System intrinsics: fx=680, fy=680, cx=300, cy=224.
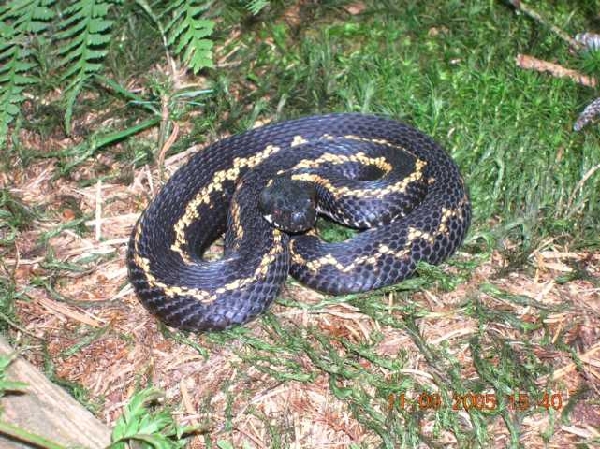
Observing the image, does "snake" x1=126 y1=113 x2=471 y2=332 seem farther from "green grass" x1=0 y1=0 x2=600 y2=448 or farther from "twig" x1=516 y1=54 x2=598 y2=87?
"twig" x1=516 y1=54 x2=598 y2=87

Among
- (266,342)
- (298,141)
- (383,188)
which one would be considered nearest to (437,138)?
(383,188)

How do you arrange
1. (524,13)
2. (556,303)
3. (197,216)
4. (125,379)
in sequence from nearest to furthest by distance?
(125,379) < (556,303) < (197,216) < (524,13)

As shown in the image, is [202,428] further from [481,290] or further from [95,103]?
[95,103]

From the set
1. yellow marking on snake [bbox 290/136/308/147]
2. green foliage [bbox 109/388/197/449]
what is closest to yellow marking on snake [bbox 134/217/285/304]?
yellow marking on snake [bbox 290/136/308/147]

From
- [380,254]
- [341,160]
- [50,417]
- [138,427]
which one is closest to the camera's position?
[138,427]

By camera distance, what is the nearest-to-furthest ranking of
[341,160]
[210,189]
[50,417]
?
[50,417]
[210,189]
[341,160]

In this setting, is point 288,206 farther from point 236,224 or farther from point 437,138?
point 437,138

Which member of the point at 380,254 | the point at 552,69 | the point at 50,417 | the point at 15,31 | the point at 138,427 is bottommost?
the point at 380,254

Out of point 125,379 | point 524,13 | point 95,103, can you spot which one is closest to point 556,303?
point 125,379
